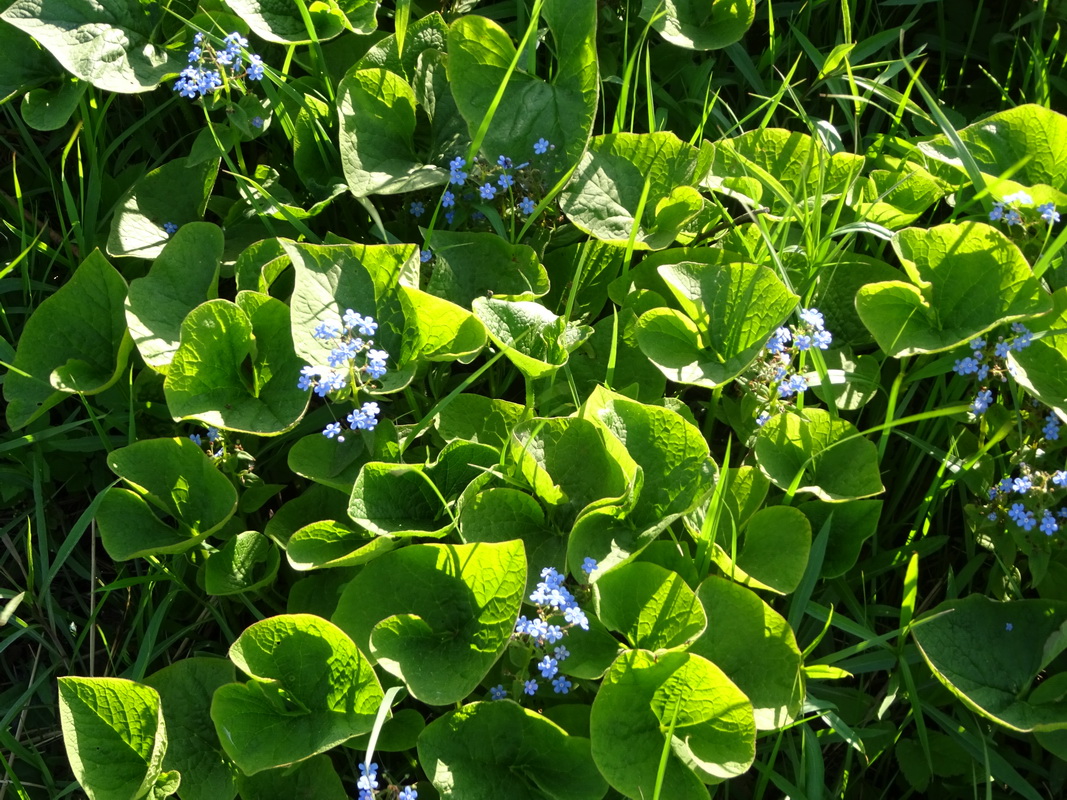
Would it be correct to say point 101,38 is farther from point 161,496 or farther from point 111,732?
point 111,732

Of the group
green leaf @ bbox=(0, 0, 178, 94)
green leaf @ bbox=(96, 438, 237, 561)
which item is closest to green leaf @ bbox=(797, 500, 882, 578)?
green leaf @ bbox=(96, 438, 237, 561)

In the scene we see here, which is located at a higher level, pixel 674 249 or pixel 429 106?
pixel 429 106

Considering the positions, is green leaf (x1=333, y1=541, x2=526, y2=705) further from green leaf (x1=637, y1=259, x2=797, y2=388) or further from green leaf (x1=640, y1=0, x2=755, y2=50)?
green leaf (x1=640, y1=0, x2=755, y2=50)

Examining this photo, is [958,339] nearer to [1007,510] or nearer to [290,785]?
[1007,510]

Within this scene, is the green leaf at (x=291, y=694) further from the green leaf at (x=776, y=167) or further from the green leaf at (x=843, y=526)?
the green leaf at (x=776, y=167)

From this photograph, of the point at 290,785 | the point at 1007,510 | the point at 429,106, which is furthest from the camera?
the point at 429,106

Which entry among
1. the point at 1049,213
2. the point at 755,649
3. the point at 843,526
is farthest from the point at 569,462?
the point at 1049,213

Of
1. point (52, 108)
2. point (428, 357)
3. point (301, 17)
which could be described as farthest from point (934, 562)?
point (52, 108)
